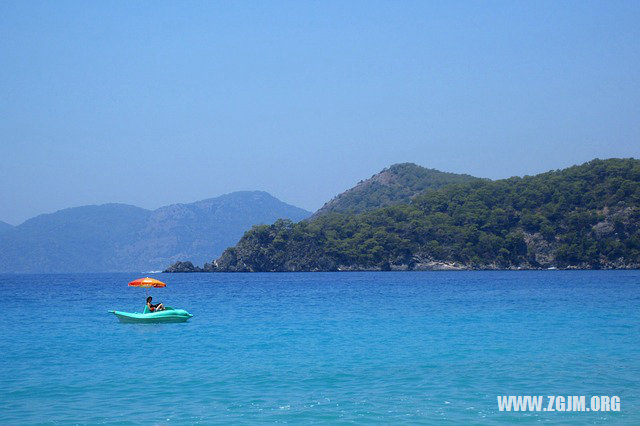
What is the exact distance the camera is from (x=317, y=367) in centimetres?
2303

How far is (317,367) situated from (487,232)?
520 ft

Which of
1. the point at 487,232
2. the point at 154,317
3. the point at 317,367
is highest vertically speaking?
the point at 487,232

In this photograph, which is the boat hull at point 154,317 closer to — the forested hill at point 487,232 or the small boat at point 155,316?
the small boat at point 155,316

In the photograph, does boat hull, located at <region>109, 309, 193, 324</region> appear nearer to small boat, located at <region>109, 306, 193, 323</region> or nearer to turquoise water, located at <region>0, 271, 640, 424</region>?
small boat, located at <region>109, 306, 193, 323</region>

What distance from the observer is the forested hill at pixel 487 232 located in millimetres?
157250

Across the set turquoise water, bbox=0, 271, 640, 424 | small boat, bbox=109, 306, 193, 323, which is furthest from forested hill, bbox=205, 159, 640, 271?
small boat, bbox=109, 306, 193, 323

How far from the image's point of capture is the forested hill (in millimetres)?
157250

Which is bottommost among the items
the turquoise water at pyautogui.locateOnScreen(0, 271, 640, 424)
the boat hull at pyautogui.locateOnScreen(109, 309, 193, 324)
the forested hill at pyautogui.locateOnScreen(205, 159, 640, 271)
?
the turquoise water at pyautogui.locateOnScreen(0, 271, 640, 424)

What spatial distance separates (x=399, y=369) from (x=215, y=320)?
68.9ft

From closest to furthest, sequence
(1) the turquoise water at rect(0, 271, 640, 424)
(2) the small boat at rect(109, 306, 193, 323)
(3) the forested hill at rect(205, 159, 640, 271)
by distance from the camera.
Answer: (1) the turquoise water at rect(0, 271, 640, 424) → (2) the small boat at rect(109, 306, 193, 323) → (3) the forested hill at rect(205, 159, 640, 271)

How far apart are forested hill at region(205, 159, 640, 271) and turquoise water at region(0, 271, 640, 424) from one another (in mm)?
123714

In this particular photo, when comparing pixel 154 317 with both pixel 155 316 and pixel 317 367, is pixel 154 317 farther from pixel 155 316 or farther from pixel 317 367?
pixel 317 367

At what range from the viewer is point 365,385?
19.7 m

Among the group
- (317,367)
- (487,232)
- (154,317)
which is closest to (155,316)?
(154,317)
